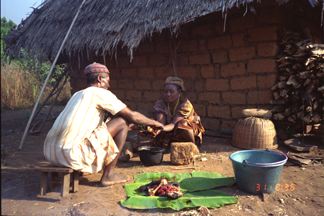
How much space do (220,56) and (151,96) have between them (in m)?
1.64

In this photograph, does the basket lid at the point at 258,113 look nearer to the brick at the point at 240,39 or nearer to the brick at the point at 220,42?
the brick at the point at 240,39

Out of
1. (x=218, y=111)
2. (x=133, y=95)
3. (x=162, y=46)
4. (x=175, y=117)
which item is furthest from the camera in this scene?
(x=133, y=95)

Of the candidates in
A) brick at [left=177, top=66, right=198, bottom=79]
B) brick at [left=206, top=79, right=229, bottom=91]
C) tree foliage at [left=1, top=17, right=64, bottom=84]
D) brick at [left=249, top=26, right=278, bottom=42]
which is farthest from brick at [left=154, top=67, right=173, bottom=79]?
tree foliage at [left=1, top=17, right=64, bottom=84]

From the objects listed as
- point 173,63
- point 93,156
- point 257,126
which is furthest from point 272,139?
point 93,156

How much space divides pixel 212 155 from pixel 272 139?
0.91m

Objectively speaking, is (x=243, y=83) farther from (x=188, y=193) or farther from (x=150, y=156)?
(x=188, y=193)

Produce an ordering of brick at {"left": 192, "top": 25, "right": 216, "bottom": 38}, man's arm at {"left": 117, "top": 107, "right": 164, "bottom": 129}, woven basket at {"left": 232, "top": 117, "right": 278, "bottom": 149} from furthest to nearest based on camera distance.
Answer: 1. brick at {"left": 192, "top": 25, "right": 216, "bottom": 38}
2. woven basket at {"left": 232, "top": 117, "right": 278, "bottom": 149}
3. man's arm at {"left": 117, "top": 107, "right": 164, "bottom": 129}

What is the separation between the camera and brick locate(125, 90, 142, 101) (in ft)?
23.6

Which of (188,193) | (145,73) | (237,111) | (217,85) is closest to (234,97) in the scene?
(237,111)

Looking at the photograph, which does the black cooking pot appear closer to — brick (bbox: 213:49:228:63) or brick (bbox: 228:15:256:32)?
brick (bbox: 213:49:228:63)

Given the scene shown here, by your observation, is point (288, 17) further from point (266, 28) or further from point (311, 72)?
point (311, 72)

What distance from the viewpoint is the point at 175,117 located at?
5070mm

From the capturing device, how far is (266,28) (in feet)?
18.1

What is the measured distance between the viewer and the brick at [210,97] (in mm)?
6119
